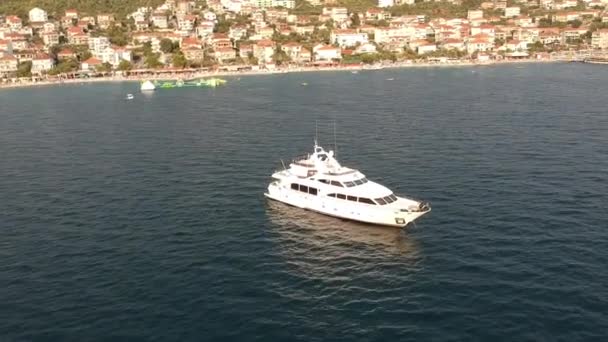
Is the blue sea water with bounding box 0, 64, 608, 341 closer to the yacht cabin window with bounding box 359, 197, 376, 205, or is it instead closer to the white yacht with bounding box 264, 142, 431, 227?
the white yacht with bounding box 264, 142, 431, 227

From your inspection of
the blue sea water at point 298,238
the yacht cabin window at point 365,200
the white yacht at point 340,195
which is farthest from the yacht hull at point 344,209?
the blue sea water at point 298,238

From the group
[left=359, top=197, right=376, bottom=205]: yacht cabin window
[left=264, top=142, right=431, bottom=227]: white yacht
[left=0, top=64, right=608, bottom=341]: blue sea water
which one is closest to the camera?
[left=0, top=64, right=608, bottom=341]: blue sea water

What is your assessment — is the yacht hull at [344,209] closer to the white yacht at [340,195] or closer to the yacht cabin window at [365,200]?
the white yacht at [340,195]

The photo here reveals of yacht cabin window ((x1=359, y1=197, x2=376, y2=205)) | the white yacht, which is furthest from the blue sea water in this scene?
yacht cabin window ((x1=359, y1=197, x2=376, y2=205))

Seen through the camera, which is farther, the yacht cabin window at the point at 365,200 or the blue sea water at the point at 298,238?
the yacht cabin window at the point at 365,200

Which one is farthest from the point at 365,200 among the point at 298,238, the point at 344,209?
the point at 298,238

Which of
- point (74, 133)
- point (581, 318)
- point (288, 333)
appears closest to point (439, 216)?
point (581, 318)

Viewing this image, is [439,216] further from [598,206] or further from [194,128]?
[194,128]
